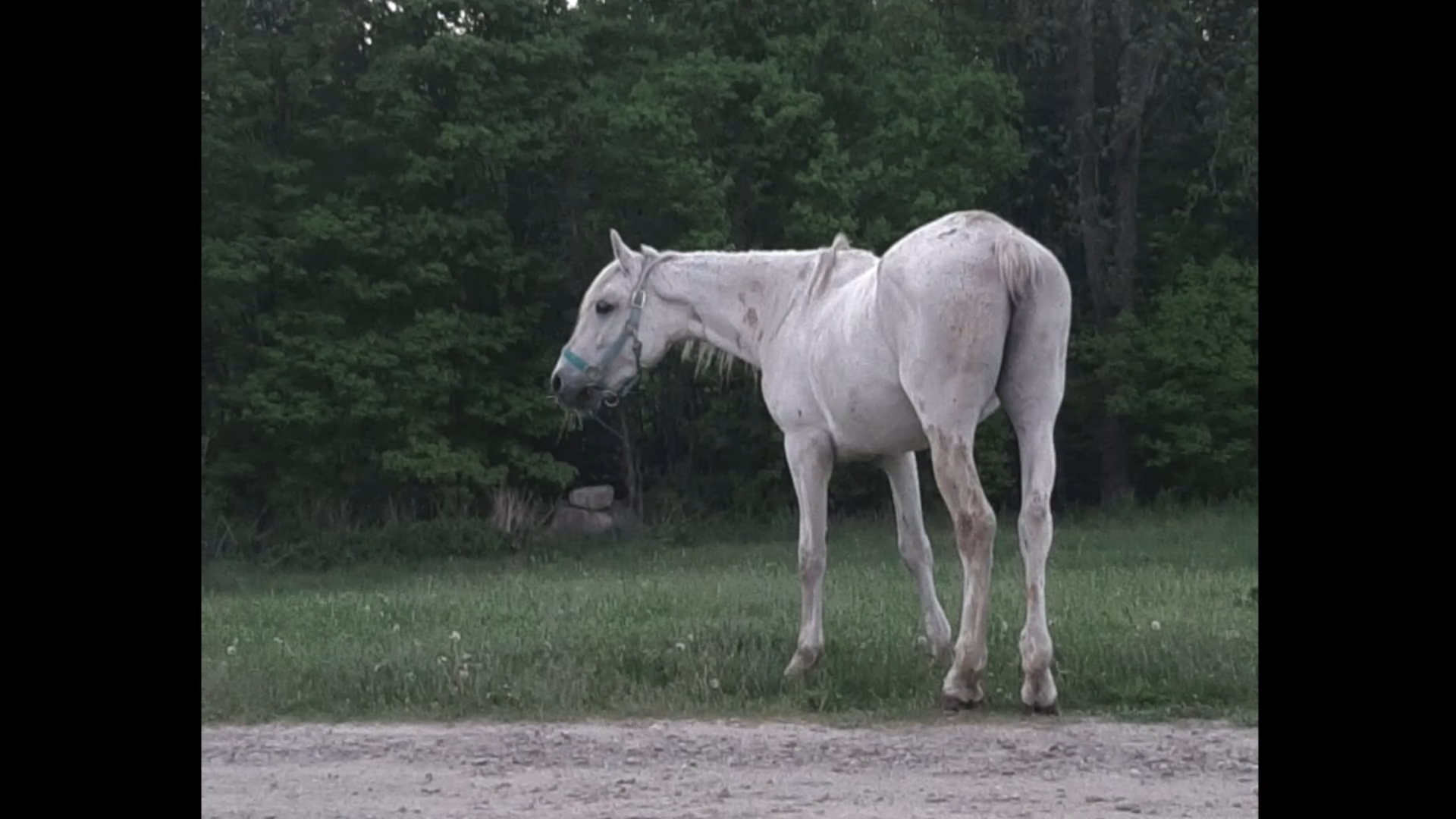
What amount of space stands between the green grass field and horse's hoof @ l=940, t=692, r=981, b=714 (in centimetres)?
8

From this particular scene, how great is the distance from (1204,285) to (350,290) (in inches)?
491

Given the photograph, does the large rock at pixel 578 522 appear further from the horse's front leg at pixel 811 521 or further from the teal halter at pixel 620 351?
the horse's front leg at pixel 811 521

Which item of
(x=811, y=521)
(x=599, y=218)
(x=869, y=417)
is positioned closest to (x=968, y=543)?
(x=869, y=417)

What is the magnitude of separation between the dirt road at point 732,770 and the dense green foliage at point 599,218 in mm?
14842

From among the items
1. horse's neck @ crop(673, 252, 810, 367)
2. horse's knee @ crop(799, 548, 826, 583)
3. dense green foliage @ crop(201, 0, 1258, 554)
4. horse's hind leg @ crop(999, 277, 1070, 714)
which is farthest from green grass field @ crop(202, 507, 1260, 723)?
dense green foliage @ crop(201, 0, 1258, 554)

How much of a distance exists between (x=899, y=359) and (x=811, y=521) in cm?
118

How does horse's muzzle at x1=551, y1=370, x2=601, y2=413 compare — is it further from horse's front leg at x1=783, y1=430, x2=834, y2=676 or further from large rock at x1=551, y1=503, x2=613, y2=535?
large rock at x1=551, y1=503, x2=613, y2=535

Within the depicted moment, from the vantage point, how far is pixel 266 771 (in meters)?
6.47

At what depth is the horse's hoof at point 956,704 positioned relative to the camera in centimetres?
739

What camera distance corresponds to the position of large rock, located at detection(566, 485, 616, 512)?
2256 cm

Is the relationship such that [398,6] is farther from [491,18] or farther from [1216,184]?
[1216,184]

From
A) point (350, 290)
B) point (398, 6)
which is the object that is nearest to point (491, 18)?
point (398, 6)

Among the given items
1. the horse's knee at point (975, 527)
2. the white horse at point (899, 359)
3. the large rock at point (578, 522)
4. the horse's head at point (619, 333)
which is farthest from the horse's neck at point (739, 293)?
the large rock at point (578, 522)

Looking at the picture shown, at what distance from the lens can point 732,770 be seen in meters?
6.23
